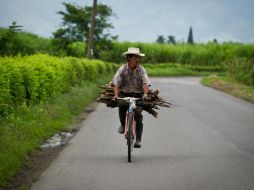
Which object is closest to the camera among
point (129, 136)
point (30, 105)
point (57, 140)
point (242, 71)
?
point (129, 136)

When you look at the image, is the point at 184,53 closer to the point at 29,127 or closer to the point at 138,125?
the point at 29,127

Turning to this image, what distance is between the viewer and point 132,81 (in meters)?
12.5

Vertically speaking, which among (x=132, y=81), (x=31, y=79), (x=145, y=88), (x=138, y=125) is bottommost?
(x=138, y=125)

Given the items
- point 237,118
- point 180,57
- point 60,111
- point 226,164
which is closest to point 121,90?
point 226,164

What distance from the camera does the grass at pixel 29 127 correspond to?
35.1 feet

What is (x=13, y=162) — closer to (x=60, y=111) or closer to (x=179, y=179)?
(x=179, y=179)

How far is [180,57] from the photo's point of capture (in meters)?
82.5

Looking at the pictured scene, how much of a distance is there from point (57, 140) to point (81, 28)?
49.0m

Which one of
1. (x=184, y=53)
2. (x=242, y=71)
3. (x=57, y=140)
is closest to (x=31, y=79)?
Result: (x=57, y=140)

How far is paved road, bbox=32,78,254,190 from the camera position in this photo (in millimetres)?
9836

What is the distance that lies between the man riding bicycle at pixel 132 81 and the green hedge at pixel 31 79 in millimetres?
3036

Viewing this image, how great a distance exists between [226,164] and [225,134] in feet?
14.8

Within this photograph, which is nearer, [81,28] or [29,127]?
[29,127]

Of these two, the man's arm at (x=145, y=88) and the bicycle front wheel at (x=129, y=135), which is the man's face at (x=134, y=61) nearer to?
the man's arm at (x=145, y=88)
